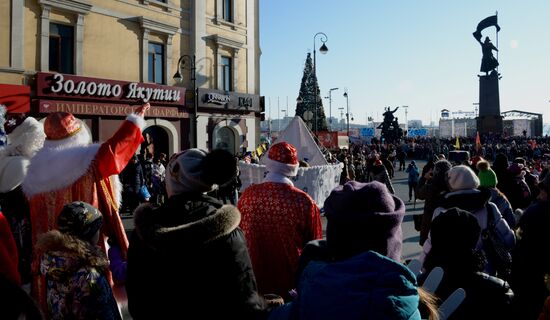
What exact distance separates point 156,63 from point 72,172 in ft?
57.2

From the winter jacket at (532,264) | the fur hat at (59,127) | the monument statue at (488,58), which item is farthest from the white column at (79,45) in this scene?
the monument statue at (488,58)

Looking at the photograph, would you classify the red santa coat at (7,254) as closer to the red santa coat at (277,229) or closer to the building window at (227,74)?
the red santa coat at (277,229)

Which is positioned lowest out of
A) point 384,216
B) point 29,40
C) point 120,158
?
point 384,216

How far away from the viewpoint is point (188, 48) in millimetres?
21031

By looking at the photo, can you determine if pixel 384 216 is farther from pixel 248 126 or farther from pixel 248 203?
pixel 248 126

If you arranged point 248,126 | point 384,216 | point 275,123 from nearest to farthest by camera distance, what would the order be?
point 384,216, point 248,126, point 275,123

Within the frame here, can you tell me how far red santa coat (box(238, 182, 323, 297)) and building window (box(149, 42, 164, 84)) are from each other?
57.1 ft

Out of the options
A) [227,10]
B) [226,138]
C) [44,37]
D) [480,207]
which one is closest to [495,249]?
[480,207]

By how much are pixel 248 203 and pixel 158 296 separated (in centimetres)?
142

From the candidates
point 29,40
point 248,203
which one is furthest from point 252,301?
point 29,40

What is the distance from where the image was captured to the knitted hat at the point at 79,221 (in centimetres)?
276

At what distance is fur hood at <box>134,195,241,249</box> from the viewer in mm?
2143

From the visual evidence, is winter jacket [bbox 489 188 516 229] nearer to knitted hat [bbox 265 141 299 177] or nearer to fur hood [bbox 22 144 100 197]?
knitted hat [bbox 265 141 299 177]

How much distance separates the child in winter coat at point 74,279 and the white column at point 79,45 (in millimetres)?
15639
